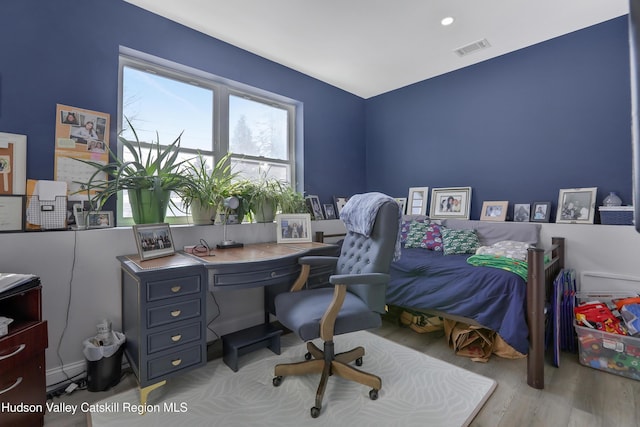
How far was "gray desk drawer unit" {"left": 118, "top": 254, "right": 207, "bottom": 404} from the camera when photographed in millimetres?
1620

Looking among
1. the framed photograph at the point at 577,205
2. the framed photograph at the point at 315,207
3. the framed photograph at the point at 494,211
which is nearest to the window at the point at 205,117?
the framed photograph at the point at 315,207

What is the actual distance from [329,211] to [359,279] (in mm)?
2071

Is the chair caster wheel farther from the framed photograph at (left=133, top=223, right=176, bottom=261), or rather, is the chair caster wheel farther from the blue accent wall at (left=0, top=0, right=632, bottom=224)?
the blue accent wall at (left=0, top=0, right=632, bottom=224)

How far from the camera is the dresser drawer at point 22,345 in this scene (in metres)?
1.34

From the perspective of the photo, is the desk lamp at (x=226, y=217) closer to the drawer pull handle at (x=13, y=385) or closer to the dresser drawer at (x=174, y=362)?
the dresser drawer at (x=174, y=362)

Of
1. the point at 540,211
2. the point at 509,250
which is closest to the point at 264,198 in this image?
the point at 509,250

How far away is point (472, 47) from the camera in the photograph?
2938 mm

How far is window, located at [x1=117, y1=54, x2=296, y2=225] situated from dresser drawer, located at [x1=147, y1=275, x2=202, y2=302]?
2.97ft

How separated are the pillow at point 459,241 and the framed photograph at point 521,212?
0.44 metres

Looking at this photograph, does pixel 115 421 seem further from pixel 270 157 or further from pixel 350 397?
pixel 270 157

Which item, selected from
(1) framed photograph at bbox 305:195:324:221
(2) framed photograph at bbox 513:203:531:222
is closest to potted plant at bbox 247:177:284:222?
(1) framed photograph at bbox 305:195:324:221

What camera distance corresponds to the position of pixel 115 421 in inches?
62.2

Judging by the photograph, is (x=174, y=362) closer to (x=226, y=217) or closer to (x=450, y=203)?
(x=226, y=217)

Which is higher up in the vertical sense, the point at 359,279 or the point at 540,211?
the point at 540,211
